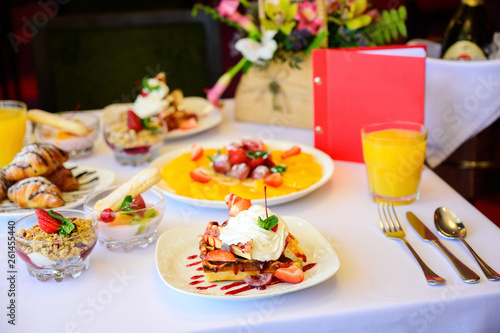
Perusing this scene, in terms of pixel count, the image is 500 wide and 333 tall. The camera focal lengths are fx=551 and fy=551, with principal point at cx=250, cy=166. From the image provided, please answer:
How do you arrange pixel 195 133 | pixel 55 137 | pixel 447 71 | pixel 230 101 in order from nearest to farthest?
pixel 447 71, pixel 55 137, pixel 195 133, pixel 230 101

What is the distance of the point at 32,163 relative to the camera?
51.8 inches

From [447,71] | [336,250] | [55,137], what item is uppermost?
[447,71]

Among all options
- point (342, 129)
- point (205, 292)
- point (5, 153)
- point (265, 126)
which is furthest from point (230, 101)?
point (205, 292)

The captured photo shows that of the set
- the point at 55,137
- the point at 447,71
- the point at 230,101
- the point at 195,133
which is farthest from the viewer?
the point at 230,101

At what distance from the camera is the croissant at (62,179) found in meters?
1.37

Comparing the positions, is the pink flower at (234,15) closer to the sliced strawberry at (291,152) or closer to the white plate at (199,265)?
the sliced strawberry at (291,152)

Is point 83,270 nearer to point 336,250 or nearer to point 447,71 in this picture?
point 336,250

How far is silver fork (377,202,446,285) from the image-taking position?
0.98 meters

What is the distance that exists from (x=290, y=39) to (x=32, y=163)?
86 centimetres

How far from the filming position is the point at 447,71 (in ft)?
4.97

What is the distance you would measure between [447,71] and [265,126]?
629mm

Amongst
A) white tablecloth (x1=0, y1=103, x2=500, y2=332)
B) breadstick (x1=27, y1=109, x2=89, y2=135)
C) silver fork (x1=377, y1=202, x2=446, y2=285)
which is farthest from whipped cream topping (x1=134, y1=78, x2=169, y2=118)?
silver fork (x1=377, y1=202, x2=446, y2=285)

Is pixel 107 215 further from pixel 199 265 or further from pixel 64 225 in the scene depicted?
pixel 199 265

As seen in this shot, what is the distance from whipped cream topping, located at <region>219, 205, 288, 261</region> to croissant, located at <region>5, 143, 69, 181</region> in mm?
564
